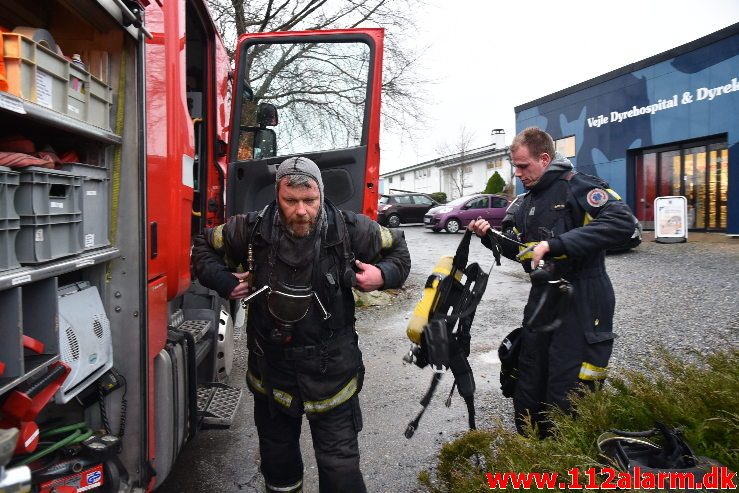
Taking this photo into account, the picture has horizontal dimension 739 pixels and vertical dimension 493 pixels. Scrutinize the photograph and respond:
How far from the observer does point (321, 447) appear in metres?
2.33

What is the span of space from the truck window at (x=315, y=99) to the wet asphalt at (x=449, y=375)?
2085 millimetres

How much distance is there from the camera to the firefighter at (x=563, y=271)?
103 inches

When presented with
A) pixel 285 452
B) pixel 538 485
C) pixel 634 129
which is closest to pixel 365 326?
pixel 285 452

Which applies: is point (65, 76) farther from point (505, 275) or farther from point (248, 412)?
point (505, 275)

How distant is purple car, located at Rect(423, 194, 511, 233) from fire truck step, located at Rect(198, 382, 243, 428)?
1570cm

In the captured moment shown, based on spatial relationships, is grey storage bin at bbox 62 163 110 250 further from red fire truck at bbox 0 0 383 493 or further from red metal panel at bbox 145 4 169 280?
red metal panel at bbox 145 4 169 280

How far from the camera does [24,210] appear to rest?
4.97ft

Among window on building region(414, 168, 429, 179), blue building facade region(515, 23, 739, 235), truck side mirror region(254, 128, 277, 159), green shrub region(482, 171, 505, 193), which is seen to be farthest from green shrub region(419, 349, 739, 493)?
window on building region(414, 168, 429, 179)

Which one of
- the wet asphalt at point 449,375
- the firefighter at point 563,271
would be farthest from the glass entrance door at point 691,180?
the firefighter at point 563,271

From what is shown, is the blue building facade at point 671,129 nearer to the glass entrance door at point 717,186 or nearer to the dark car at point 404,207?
the glass entrance door at point 717,186

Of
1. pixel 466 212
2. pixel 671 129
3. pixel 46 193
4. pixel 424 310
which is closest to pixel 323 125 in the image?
pixel 424 310

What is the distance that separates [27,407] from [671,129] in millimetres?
16398

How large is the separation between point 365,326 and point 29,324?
5.31 metres

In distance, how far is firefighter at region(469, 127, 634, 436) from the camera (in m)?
2.62
